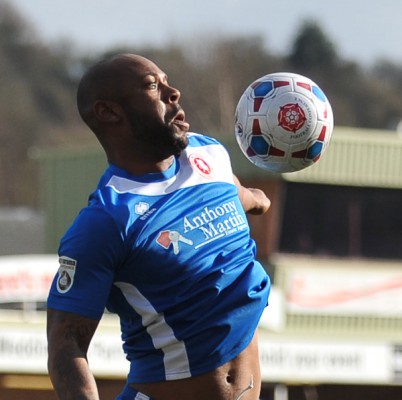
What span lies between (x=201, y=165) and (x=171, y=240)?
0.46m

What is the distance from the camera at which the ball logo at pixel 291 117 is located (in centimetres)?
575

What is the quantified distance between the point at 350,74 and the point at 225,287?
242 feet

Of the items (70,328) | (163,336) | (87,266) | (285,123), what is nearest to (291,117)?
(285,123)

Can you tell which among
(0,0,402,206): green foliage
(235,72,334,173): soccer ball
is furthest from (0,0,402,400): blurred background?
(0,0,402,206): green foliage

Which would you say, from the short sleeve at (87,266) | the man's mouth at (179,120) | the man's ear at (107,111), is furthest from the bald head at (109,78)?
the short sleeve at (87,266)

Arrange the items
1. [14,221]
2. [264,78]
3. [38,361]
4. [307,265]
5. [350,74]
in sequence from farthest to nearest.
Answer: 1. [350,74]
2. [14,221]
3. [307,265]
4. [38,361]
5. [264,78]

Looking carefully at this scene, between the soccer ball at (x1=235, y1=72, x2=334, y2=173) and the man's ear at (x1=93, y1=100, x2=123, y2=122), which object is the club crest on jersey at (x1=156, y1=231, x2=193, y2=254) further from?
the soccer ball at (x1=235, y1=72, x2=334, y2=173)

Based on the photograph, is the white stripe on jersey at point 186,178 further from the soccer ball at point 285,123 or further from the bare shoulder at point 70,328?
the bare shoulder at point 70,328

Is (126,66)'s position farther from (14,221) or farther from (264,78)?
(14,221)

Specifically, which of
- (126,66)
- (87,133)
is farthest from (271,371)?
(87,133)

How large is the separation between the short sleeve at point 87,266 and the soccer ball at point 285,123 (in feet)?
4.13

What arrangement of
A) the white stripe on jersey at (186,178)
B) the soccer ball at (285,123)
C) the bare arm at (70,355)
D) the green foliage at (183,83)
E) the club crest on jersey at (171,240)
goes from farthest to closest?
1. the green foliage at (183,83)
2. the soccer ball at (285,123)
3. the white stripe on jersey at (186,178)
4. the club crest on jersey at (171,240)
5. the bare arm at (70,355)

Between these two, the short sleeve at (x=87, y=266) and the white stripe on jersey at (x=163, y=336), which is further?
the white stripe on jersey at (x=163, y=336)

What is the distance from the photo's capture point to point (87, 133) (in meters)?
61.7
